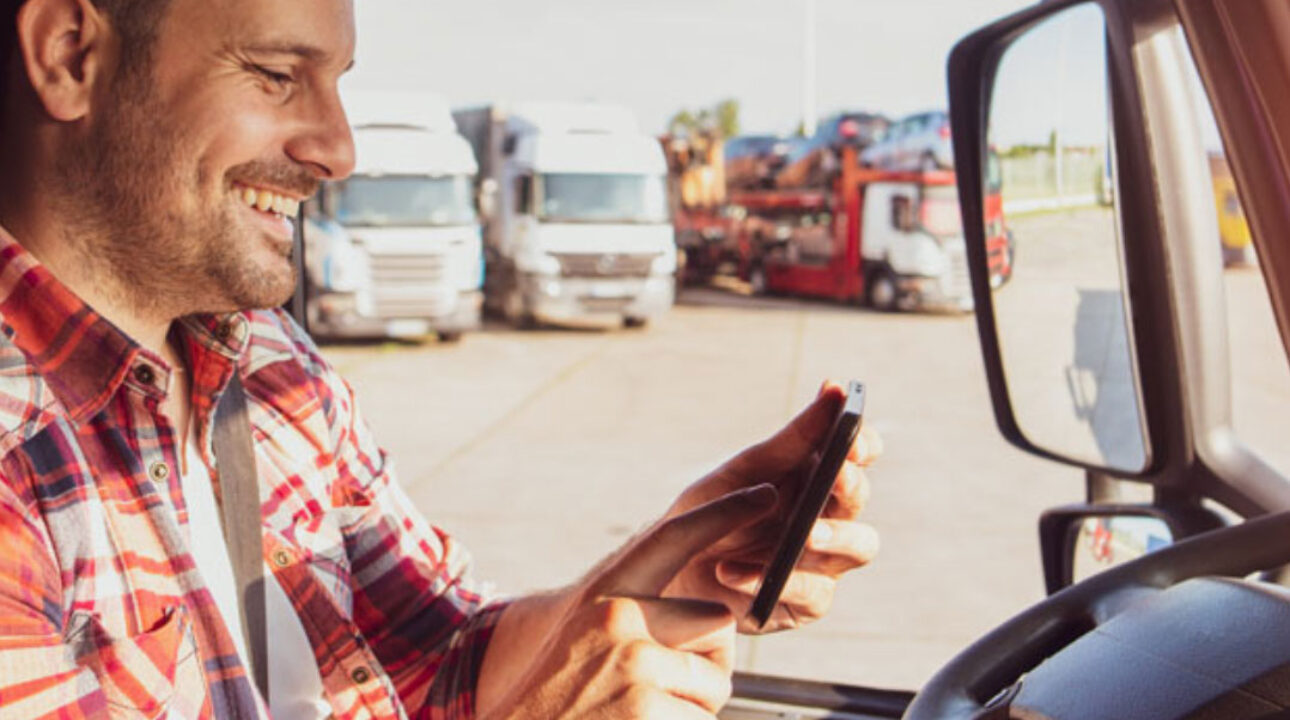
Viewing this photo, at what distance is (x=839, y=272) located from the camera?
20.0m

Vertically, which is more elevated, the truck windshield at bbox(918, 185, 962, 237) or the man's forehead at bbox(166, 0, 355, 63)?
the man's forehead at bbox(166, 0, 355, 63)

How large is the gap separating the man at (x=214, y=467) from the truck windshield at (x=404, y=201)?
13387 mm

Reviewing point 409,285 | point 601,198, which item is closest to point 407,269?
point 409,285

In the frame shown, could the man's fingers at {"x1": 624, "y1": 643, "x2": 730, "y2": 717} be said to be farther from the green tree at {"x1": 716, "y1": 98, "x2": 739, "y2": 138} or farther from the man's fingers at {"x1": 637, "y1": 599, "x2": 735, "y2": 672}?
the green tree at {"x1": 716, "y1": 98, "x2": 739, "y2": 138}

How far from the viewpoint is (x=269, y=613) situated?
1.50 meters

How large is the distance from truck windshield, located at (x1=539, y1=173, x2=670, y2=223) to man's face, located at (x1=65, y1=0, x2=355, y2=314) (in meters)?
14.9

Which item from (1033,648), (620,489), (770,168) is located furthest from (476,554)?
(770,168)

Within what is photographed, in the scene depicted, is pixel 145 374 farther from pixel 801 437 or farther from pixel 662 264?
pixel 662 264

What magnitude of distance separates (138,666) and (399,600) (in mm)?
523

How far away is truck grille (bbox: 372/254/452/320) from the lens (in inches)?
590

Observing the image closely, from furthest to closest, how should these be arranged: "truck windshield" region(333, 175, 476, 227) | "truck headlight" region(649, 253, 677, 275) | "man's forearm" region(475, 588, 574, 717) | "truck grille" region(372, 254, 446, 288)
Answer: "truck headlight" region(649, 253, 677, 275)
"truck grille" region(372, 254, 446, 288)
"truck windshield" region(333, 175, 476, 227)
"man's forearm" region(475, 588, 574, 717)

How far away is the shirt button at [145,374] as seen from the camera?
1.36 metres

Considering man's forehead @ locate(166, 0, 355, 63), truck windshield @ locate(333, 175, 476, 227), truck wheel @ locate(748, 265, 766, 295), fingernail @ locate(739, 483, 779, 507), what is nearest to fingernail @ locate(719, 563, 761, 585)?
fingernail @ locate(739, 483, 779, 507)

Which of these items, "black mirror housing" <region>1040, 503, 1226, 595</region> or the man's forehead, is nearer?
the man's forehead
